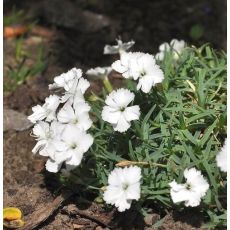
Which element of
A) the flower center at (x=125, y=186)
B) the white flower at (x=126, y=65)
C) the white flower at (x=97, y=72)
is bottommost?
the white flower at (x=97, y=72)

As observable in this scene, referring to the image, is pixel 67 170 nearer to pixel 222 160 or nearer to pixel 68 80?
pixel 68 80

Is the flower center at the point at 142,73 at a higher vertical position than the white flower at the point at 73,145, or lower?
higher

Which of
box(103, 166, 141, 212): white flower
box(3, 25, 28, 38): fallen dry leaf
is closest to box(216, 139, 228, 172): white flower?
box(103, 166, 141, 212): white flower

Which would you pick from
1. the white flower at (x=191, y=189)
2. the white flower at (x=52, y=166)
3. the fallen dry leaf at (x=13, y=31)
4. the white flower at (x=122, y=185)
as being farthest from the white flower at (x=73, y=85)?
the fallen dry leaf at (x=13, y=31)

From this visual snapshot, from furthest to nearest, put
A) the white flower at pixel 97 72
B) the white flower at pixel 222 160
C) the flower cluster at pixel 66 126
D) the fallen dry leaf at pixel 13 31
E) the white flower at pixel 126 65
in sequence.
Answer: the fallen dry leaf at pixel 13 31 < the white flower at pixel 97 72 < the white flower at pixel 126 65 < the flower cluster at pixel 66 126 < the white flower at pixel 222 160

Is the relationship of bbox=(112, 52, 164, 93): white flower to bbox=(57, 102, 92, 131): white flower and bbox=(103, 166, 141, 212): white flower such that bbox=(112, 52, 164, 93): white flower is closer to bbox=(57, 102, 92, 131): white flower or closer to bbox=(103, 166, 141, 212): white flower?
bbox=(57, 102, 92, 131): white flower

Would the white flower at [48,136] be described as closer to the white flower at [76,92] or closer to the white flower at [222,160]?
the white flower at [76,92]
